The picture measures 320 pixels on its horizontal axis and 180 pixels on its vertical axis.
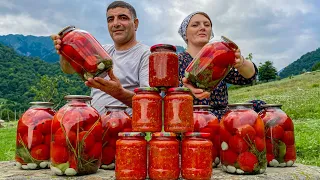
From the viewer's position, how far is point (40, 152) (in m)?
2.60

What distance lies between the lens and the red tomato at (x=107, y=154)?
104 inches

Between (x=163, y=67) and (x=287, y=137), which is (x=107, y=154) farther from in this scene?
(x=287, y=137)

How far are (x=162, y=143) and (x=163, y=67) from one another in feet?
1.63

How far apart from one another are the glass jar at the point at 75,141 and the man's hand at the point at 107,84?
194mm

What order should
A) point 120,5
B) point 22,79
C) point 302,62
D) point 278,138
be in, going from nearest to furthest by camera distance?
point 278,138
point 120,5
point 22,79
point 302,62

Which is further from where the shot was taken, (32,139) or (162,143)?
(32,139)

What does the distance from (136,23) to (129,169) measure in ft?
7.37

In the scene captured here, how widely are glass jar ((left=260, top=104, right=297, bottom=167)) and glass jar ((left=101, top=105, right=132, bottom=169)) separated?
100cm

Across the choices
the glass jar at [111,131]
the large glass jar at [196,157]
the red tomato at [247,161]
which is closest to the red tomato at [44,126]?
the glass jar at [111,131]

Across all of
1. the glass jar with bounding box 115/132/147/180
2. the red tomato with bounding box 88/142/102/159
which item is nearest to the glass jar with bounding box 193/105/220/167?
the glass jar with bounding box 115/132/147/180

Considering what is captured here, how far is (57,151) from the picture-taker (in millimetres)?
2326

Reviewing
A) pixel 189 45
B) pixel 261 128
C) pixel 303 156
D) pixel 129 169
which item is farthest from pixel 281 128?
pixel 303 156

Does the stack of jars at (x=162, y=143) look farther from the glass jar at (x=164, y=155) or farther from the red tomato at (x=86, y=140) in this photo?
the red tomato at (x=86, y=140)

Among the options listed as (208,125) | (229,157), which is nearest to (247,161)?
(229,157)
